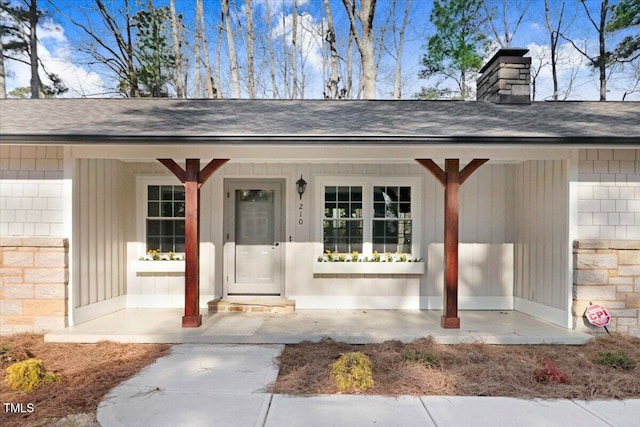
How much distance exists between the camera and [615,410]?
10.8 ft

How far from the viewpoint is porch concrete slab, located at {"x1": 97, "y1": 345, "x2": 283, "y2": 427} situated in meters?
3.10

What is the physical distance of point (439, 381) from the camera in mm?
3736

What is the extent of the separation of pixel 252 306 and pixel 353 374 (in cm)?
278

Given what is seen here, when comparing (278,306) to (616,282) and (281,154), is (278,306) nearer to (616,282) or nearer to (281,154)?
(281,154)

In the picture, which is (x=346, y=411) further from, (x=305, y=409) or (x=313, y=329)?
(x=313, y=329)

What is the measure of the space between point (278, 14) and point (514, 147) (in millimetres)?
16918

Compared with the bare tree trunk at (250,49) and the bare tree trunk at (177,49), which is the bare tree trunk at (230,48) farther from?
the bare tree trunk at (177,49)

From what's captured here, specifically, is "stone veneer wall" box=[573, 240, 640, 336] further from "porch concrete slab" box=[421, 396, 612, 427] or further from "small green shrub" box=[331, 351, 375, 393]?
"small green shrub" box=[331, 351, 375, 393]

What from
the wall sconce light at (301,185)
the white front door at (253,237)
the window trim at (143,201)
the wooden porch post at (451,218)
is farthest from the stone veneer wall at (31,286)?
the wooden porch post at (451,218)

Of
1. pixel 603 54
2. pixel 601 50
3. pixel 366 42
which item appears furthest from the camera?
pixel 601 50

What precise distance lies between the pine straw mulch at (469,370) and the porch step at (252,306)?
140cm

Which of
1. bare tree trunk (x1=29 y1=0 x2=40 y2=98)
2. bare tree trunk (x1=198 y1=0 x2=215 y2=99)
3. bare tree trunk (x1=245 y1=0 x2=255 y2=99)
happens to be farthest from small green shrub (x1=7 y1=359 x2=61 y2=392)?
bare tree trunk (x1=29 y1=0 x2=40 y2=98)

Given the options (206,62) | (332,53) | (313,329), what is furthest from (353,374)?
(206,62)

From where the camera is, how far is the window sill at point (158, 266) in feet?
21.0
